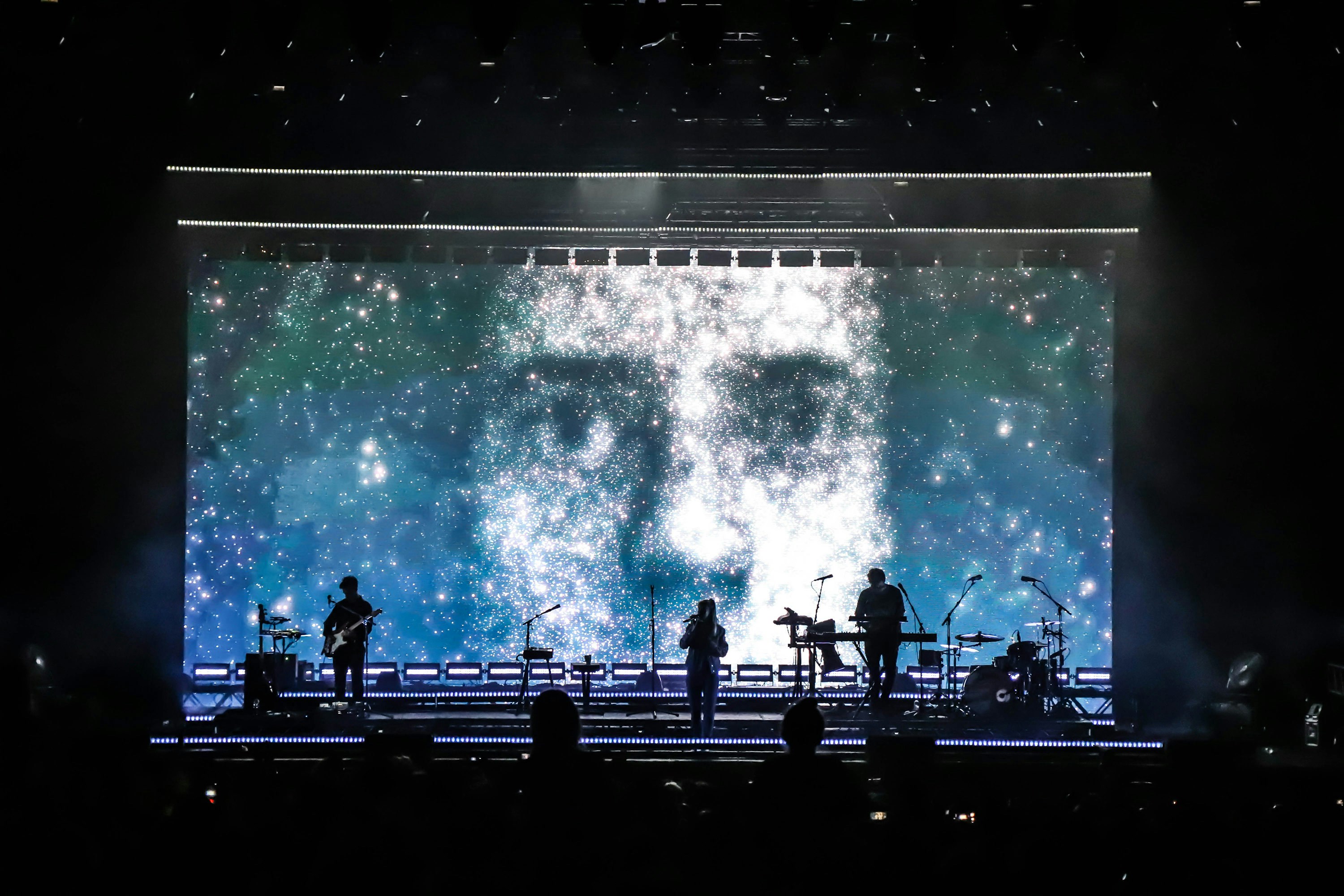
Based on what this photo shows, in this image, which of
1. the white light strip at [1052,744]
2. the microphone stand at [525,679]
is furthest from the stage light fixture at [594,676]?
the white light strip at [1052,744]

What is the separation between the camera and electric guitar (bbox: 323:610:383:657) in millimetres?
9484

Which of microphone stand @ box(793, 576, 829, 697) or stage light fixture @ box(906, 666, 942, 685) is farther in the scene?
stage light fixture @ box(906, 666, 942, 685)

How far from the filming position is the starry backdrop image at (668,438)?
11641mm

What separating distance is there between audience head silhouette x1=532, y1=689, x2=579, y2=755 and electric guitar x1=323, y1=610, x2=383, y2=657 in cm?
692

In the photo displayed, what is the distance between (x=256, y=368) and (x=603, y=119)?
6065mm

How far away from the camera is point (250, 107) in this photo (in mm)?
7227

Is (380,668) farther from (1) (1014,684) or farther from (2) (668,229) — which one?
(1) (1014,684)

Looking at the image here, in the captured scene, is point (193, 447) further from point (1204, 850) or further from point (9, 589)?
point (1204, 850)

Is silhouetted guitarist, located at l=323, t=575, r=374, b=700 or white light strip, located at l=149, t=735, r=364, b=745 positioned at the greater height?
silhouetted guitarist, located at l=323, t=575, r=374, b=700

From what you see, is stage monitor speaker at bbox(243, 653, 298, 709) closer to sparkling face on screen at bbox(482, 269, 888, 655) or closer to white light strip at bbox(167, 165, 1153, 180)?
sparkling face on screen at bbox(482, 269, 888, 655)

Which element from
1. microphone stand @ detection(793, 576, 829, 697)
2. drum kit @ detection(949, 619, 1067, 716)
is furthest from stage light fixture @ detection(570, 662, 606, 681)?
drum kit @ detection(949, 619, 1067, 716)

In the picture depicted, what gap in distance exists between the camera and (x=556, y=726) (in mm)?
2902

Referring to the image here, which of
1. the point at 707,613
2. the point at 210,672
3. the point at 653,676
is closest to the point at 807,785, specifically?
the point at 707,613

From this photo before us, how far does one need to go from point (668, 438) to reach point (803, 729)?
869 cm
